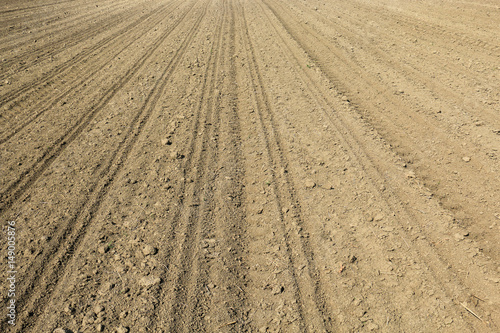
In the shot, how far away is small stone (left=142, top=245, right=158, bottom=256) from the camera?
3920 mm

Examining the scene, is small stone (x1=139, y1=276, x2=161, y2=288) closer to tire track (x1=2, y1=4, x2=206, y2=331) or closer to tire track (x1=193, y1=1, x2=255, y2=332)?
tire track (x1=193, y1=1, x2=255, y2=332)

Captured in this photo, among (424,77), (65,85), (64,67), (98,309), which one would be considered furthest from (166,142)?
(424,77)

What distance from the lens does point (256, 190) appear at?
5004mm

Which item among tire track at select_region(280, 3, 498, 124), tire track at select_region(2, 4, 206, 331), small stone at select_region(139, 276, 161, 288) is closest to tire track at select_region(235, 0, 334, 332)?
small stone at select_region(139, 276, 161, 288)

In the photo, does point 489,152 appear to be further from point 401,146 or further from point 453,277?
point 453,277

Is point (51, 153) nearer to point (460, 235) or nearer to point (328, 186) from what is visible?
point (328, 186)

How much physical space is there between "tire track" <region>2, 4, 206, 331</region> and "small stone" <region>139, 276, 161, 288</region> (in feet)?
3.22

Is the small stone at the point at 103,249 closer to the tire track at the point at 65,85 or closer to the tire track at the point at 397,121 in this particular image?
the tire track at the point at 65,85

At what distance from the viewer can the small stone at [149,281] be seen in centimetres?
355

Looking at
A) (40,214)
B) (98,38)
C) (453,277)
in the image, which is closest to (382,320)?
(453,277)

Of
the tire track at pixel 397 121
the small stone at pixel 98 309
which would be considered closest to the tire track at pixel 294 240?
the small stone at pixel 98 309

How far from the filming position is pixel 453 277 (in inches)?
140

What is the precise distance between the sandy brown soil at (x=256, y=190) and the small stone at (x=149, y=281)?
20mm

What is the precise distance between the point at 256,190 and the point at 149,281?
2096 mm
